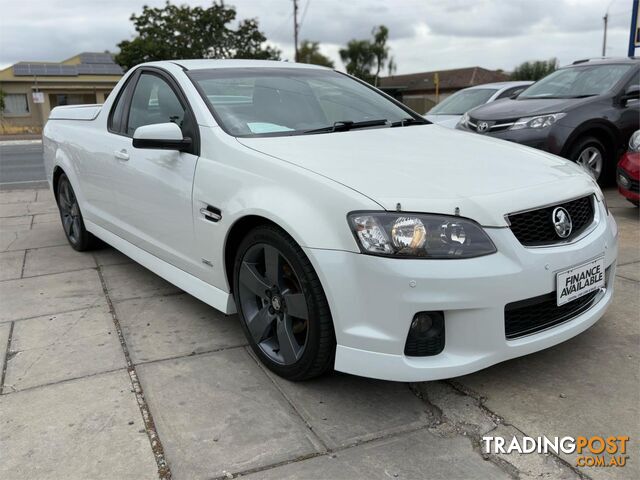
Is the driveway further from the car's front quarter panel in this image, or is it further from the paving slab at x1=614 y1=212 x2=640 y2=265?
the paving slab at x1=614 y1=212 x2=640 y2=265

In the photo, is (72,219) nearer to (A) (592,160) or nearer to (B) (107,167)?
(B) (107,167)

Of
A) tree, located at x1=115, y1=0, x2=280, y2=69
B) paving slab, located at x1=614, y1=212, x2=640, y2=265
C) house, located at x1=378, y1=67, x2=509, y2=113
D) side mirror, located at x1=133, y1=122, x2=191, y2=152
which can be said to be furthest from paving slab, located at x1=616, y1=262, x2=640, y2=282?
house, located at x1=378, y1=67, x2=509, y2=113

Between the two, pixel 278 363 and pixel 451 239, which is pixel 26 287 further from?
pixel 451 239

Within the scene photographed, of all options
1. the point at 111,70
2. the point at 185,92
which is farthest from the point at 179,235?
the point at 111,70

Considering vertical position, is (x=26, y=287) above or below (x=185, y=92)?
below

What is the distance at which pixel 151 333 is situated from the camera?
353 centimetres

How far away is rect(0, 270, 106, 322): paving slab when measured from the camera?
3969mm

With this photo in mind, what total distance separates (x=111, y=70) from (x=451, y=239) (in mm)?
54610

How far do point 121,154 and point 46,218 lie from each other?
361 centimetres

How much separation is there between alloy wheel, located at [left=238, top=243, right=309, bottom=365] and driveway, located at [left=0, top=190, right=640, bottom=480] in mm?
184

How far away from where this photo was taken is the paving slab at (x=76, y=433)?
228 centimetres

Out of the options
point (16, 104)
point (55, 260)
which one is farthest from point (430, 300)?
point (16, 104)

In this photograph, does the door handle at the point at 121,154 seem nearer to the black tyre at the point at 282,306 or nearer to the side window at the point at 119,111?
the side window at the point at 119,111

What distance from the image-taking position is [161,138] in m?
3.23
